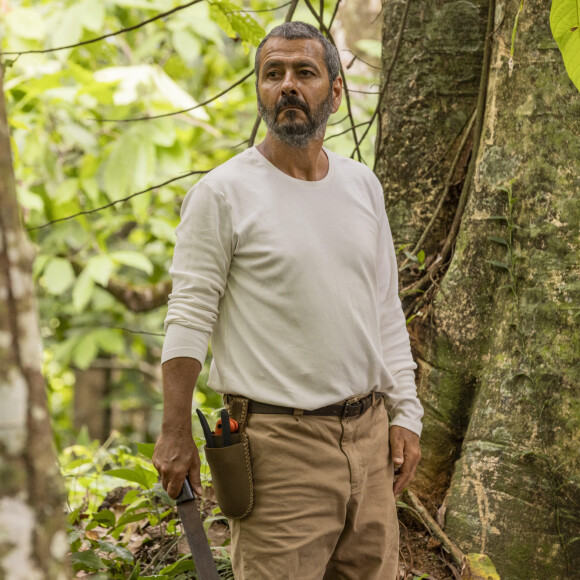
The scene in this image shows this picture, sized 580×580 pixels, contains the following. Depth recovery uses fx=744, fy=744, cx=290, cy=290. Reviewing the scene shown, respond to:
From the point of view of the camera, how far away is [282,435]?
178 cm

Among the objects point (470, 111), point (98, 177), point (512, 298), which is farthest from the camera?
point (98, 177)

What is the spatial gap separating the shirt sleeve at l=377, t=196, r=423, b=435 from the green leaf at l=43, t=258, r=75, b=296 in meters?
2.70

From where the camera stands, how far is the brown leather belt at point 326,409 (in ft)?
5.89

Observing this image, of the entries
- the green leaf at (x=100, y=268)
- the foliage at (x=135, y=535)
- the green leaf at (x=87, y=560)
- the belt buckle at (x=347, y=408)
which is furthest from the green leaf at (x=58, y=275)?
the belt buckle at (x=347, y=408)

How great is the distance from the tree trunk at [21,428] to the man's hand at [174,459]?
0.77 metres

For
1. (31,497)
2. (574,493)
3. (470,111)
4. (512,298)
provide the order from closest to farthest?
(31,497)
(574,493)
(512,298)
(470,111)

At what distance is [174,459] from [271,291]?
46cm

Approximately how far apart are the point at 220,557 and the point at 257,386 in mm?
852

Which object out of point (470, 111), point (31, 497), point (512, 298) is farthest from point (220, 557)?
point (470, 111)

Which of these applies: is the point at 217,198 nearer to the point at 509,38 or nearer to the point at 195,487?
the point at 195,487

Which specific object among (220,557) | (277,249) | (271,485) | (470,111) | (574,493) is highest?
(470,111)

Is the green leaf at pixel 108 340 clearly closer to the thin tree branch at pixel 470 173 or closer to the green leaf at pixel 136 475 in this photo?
the green leaf at pixel 136 475

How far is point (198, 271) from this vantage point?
1777 millimetres

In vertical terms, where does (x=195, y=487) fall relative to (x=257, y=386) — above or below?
below
